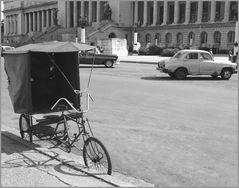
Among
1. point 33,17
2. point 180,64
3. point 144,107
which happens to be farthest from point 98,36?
point 144,107

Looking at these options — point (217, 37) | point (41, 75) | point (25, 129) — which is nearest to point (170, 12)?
point (217, 37)

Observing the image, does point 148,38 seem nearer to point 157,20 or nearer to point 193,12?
point 157,20

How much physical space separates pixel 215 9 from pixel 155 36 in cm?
1419

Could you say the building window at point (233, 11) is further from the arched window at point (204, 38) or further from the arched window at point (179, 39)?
the arched window at point (179, 39)

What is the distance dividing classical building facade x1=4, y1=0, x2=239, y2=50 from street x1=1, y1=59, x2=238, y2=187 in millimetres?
55334

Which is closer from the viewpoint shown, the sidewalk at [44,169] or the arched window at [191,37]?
the sidewalk at [44,169]

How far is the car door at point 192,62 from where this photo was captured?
21750 mm

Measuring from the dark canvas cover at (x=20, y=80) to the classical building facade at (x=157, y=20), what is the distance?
6135 centimetres

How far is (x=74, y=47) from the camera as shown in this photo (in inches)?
265

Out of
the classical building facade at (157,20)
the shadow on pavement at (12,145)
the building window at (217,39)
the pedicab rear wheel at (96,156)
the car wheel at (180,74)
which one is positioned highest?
the classical building facade at (157,20)

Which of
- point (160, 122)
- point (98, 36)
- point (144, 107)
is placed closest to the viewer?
point (160, 122)

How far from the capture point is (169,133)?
8.60 meters

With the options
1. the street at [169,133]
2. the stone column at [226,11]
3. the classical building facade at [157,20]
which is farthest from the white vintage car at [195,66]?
the stone column at [226,11]

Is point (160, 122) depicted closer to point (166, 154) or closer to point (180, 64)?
point (166, 154)
